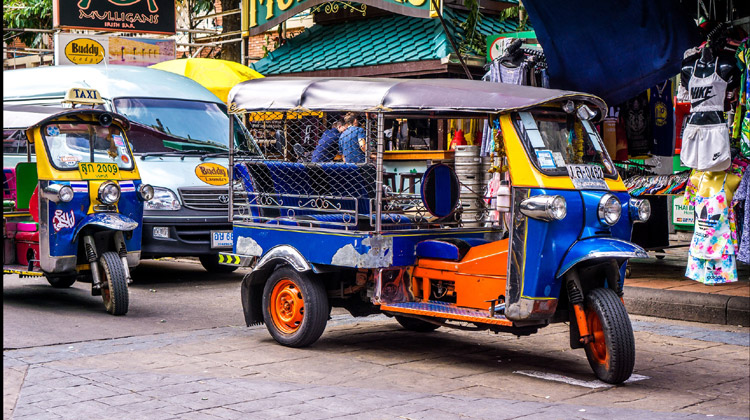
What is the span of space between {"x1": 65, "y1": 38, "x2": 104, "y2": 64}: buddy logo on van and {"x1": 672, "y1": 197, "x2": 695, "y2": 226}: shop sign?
12209 mm

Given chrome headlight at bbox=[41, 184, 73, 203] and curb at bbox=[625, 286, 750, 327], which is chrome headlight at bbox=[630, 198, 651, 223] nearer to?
curb at bbox=[625, 286, 750, 327]

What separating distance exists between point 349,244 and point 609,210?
1.81 m

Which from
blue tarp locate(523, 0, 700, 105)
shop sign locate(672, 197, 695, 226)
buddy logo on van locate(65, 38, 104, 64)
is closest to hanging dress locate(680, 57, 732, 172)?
blue tarp locate(523, 0, 700, 105)

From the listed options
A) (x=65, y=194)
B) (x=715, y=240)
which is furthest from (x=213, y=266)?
(x=715, y=240)

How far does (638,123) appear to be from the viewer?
999cm

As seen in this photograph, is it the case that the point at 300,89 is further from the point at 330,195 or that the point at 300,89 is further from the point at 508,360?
the point at 508,360

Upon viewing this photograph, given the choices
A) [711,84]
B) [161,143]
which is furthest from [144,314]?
[711,84]

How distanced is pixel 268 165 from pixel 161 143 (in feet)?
12.9

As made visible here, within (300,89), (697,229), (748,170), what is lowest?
(697,229)

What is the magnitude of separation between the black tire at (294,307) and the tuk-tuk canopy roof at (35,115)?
2.74m

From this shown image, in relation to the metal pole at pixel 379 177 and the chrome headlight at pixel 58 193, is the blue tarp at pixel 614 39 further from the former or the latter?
the chrome headlight at pixel 58 193

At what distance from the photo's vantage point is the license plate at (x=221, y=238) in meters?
10.2

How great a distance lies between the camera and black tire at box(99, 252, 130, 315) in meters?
8.10

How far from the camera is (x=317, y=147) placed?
767cm
